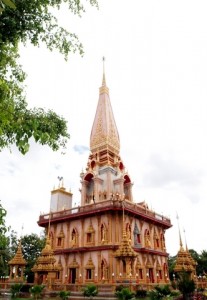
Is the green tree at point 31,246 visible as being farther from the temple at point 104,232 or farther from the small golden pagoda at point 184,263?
the small golden pagoda at point 184,263

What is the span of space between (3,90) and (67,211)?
83.3ft

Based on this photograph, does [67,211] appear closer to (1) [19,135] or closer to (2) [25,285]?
(2) [25,285]

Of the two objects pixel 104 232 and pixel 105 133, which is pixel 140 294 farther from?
pixel 105 133

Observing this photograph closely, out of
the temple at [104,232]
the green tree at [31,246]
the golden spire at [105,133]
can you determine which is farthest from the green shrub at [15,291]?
the green tree at [31,246]

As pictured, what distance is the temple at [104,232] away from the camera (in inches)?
939

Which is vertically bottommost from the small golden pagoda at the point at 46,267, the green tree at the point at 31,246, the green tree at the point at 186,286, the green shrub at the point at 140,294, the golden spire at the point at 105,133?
the green shrub at the point at 140,294

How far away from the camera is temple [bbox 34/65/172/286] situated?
23844mm

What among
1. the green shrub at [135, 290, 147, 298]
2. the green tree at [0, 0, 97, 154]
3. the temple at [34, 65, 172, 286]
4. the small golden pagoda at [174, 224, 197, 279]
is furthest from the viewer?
the small golden pagoda at [174, 224, 197, 279]

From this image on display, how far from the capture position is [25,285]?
24484mm

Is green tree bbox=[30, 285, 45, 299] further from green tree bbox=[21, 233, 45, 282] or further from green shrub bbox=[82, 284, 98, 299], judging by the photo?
green tree bbox=[21, 233, 45, 282]

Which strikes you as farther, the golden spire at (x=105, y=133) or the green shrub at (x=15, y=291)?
the golden spire at (x=105, y=133)

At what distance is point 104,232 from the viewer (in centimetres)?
2534

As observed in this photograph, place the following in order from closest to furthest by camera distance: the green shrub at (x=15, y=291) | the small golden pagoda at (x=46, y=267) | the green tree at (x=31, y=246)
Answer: the green shrub at (x=15, y=291)
the small golden pagoda at (x=46, y=267)
the green tree at (x=31, y=246)

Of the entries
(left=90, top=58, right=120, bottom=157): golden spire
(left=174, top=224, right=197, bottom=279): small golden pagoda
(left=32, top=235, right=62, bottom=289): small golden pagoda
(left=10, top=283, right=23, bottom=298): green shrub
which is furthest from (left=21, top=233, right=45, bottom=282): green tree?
(left=174, top=224, right=197, bottom=279): small golden pagoda
